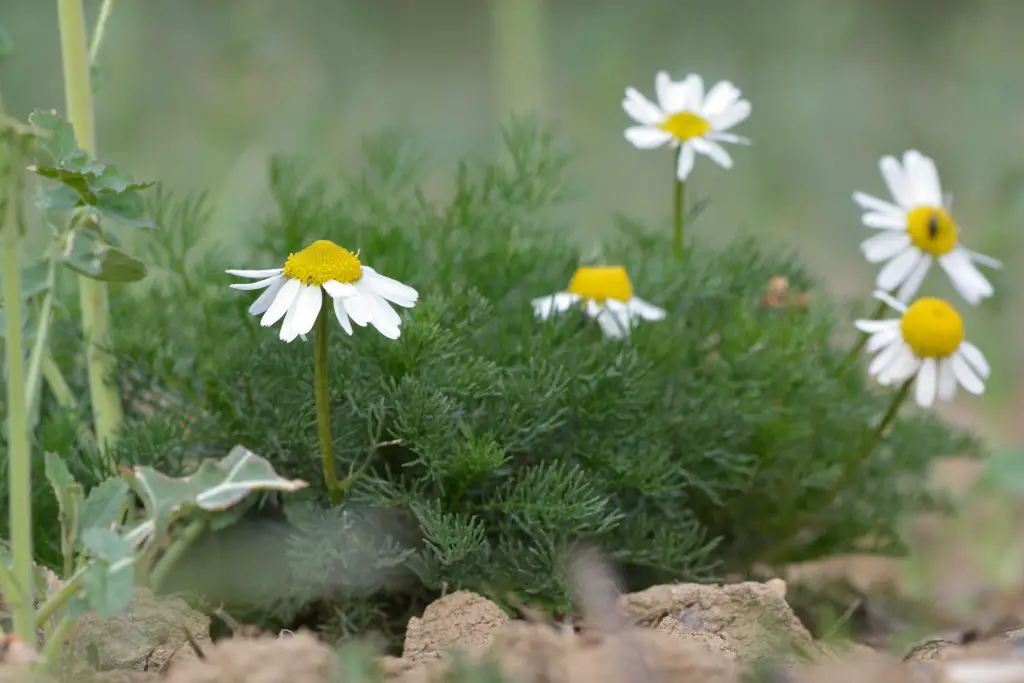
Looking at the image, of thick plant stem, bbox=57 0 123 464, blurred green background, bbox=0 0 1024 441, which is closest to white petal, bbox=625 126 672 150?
blurred green background, bbox=0 0 1024 441

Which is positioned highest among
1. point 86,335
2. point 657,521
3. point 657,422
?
point 86,335

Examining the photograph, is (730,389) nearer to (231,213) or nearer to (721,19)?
(231,213)

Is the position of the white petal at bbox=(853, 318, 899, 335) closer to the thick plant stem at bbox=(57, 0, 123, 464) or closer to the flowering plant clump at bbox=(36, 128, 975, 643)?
the flowering plant clump at bbox=(36, 128, 975, 643)

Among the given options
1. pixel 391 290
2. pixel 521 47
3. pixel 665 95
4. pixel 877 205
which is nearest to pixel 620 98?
pixel 521 47

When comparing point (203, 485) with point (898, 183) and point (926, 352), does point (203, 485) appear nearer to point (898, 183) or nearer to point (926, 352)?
point (926, 352)

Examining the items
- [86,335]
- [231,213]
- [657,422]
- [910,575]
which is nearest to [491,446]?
Result: [657,422]

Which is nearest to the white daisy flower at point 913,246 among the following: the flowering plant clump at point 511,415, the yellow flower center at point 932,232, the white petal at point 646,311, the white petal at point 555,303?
the yellow flower center at point 932,232
